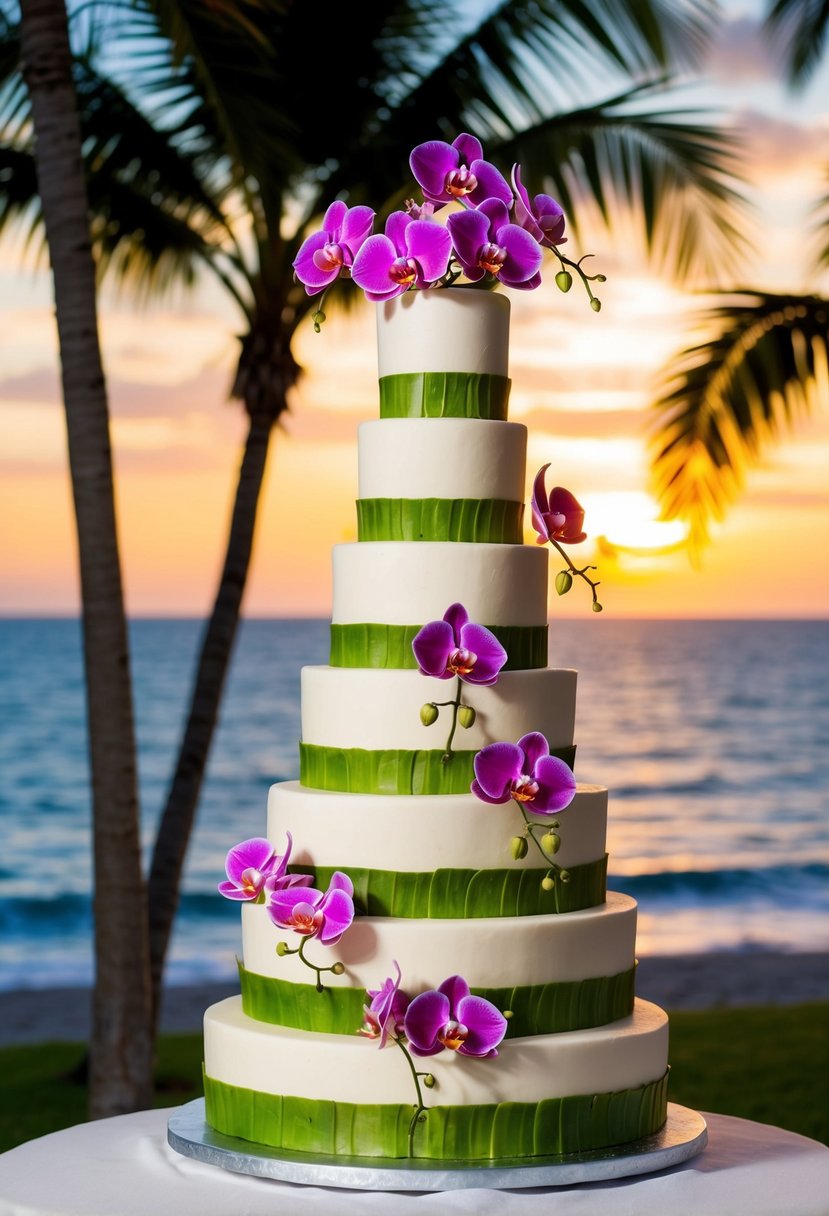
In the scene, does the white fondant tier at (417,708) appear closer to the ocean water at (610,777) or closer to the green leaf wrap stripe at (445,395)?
the green leaf wrap stripe at (445,395)

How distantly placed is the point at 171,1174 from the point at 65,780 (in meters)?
33.6

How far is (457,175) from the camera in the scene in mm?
3604

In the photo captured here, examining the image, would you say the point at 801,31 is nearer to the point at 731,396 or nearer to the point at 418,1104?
the point at 731,396

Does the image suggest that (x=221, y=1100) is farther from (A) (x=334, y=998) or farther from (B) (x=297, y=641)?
(B) (x=297, y=641)

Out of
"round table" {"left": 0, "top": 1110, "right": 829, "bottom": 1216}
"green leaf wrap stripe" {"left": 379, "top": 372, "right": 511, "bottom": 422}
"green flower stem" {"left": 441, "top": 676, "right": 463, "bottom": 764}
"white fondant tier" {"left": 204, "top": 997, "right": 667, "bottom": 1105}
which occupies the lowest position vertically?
"round table" {"left": 0, "top": 1110, "right": 829, "bottom": 1216}

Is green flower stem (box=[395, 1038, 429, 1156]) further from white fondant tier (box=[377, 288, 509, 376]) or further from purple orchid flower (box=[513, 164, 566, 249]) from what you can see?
purple orchid flower (box=[513, 164, 566, 249])

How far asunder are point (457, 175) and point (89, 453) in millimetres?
2641

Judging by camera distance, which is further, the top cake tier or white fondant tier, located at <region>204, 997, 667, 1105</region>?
the top cake tier

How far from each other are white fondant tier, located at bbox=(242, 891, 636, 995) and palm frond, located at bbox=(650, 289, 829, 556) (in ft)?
16.8

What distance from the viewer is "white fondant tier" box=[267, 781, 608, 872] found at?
3.51 metres

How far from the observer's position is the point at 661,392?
9.11 metres

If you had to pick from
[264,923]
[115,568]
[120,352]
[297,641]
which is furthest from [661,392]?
[297,641]

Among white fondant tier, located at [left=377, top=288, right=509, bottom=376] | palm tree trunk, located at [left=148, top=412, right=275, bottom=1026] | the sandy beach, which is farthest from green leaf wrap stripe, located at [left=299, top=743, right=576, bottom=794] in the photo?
the sandy beach

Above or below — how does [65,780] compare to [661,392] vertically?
below
